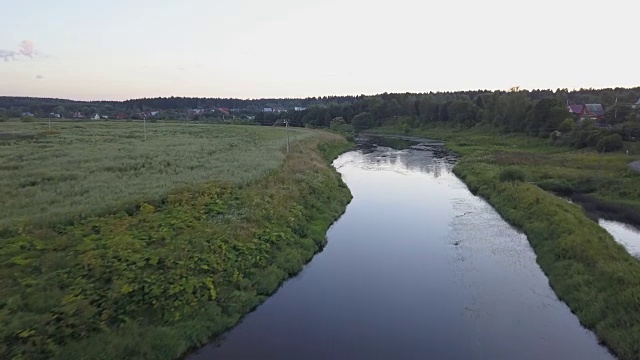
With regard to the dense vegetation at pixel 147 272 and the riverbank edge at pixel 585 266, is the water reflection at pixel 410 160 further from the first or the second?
the dense vegetation at pixel 147 272

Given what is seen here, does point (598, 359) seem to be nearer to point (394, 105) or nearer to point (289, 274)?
point (289, 274)

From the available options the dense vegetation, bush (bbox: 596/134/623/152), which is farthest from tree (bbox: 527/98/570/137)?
the dense vegetation

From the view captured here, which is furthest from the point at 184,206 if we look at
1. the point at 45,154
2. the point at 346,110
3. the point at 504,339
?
the point at 346,110

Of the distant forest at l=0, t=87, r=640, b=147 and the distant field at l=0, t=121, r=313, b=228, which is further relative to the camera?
the distant forest at l=0, t=87, r=640, b=147

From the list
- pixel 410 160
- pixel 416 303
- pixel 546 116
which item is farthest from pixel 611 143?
pixel 416 303

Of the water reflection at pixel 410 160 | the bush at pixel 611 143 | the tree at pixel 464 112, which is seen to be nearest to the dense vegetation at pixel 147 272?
the water reflection at pixel 410 160

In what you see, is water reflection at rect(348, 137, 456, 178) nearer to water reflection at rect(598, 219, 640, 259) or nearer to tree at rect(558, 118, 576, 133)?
tree at rect(558, 118, 576, 133)
